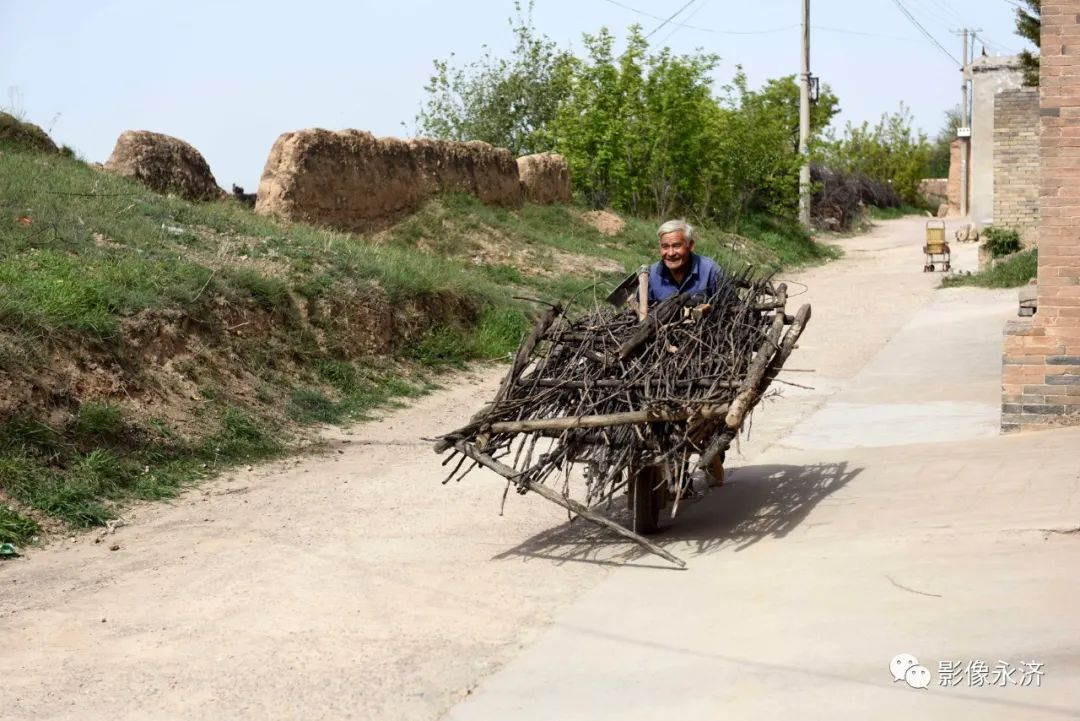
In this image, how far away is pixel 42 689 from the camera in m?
4.68

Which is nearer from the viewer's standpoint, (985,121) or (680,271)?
(680,271)

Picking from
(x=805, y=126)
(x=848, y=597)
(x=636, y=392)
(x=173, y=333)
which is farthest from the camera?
(x=805, y=126)

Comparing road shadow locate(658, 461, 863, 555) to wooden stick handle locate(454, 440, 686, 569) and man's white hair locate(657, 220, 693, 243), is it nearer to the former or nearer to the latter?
wooden stick handle locate(454, 440, 686, 569)

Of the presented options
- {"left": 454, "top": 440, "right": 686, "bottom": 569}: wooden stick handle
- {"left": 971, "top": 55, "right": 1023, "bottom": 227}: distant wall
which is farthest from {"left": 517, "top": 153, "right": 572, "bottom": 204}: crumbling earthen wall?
{"left": 454, "top": 440, "right": 686, "bottom": 569}: wooden stick handle

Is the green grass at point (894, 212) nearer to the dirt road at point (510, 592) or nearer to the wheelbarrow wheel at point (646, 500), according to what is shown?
the dirt road at point (510, 592)

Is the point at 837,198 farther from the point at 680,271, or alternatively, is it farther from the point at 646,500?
the point at 646,500

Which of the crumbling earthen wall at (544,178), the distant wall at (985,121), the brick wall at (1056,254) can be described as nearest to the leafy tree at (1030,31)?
the distant wall at (985,121)

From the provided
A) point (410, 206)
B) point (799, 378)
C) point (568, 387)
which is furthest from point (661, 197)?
point (568, 387)

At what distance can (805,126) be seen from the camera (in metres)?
32.8

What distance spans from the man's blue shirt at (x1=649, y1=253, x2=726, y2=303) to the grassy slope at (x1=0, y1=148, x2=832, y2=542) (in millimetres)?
2340

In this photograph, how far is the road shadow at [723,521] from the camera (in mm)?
6352

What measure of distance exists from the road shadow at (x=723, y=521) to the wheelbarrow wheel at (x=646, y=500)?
0.26 ft

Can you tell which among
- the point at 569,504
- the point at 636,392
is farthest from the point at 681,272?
the point at 569,504

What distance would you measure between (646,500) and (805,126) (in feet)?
91.5
